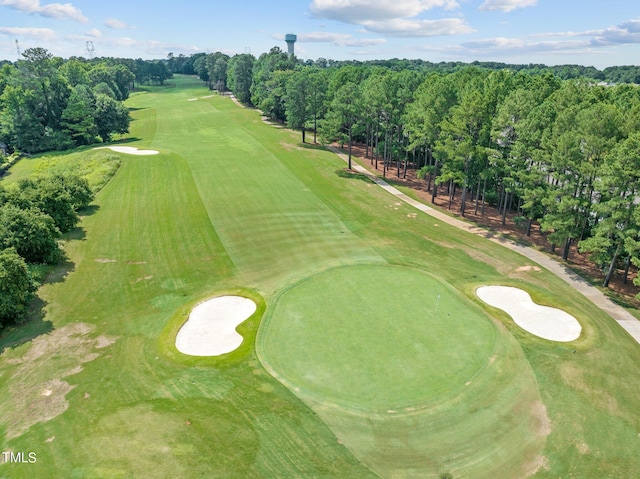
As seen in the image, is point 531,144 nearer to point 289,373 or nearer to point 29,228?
point 289,373

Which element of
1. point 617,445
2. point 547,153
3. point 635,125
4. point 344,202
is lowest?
point 617,445

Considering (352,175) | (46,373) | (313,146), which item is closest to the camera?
(46,373)

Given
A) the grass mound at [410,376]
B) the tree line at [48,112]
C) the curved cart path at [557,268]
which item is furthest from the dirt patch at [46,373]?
the tree line at [48,112]

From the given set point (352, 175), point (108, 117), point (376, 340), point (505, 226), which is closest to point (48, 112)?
point (108, 117)

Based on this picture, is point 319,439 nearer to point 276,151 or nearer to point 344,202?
point 344,202

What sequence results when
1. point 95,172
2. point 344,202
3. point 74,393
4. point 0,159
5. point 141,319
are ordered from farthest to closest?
point 0,159 < point 95,172 < point 344,202 < point 141,319 < point 74,393

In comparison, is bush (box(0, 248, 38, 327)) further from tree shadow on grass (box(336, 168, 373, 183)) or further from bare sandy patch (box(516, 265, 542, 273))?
tree shadow on grass (box(336, 168, 373, 183))

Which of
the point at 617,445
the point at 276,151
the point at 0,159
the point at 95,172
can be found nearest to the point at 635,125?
the point at 617,445

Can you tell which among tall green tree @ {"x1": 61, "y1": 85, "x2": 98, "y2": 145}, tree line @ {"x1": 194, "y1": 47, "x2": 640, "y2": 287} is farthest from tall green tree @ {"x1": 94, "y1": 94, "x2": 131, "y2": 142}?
tree line @ {"x1": 194, "y1": 47, "x2": 640, "y2": 287}
